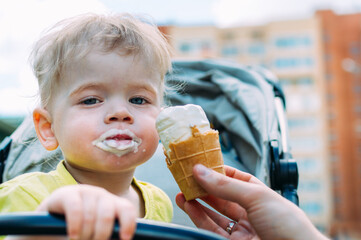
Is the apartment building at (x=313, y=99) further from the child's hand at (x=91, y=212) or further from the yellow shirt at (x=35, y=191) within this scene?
the child's hand at (x=91, y=212)

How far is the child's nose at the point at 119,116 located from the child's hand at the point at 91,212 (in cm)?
48

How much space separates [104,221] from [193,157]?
1.77 feet

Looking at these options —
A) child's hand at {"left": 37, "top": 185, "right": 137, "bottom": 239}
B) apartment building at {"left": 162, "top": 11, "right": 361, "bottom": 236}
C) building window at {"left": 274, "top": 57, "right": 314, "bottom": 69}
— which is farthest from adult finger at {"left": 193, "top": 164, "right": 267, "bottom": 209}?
building window at {"left": 274, "top": 57, "right": 314, "bottom": 69}

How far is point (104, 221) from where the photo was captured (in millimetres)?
819

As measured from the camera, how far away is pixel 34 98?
1705 mm

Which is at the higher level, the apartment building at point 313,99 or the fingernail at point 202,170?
the fingernail at point 202,170

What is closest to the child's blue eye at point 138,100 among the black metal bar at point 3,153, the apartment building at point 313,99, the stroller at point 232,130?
the stroller at point 232,130

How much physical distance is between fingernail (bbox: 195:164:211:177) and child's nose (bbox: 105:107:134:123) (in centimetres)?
31

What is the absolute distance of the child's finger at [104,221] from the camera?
32.0 inches

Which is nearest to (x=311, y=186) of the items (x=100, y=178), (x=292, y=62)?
(x=292, y=62)

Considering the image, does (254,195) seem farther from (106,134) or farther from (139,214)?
(139,214)

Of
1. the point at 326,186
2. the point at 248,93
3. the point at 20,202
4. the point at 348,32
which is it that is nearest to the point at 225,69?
the point at 248,93

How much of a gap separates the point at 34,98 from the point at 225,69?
6.08 ft

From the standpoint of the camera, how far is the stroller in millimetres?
2076
